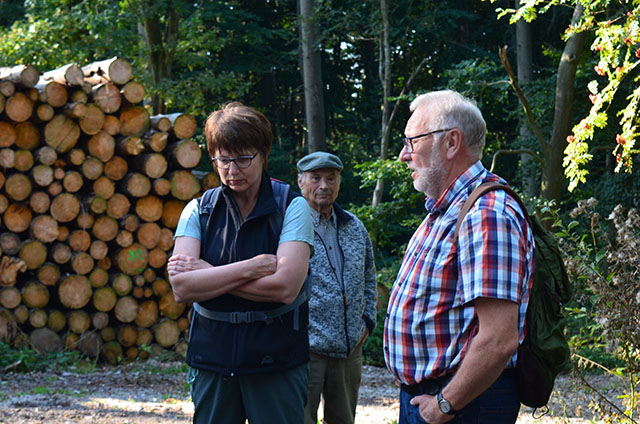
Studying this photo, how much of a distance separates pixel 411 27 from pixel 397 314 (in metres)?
14.5

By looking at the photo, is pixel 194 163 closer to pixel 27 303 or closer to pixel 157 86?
pixel 27 303

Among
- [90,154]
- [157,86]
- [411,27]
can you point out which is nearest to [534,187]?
[411,27]

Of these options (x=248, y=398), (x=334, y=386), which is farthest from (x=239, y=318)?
(x=334, y=386)

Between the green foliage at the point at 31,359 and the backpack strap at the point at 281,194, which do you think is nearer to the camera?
the backpack strap at the point at 281,194

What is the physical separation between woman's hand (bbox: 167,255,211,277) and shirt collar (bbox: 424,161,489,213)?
96 centimetres

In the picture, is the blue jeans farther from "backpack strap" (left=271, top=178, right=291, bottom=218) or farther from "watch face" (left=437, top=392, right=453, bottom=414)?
"backpack strap" (left=271, top=178, right=291, bottom=218)

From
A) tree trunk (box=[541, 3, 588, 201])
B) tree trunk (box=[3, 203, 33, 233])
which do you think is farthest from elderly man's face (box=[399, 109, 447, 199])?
tree trunk (box=[541, 3, 588, 201])

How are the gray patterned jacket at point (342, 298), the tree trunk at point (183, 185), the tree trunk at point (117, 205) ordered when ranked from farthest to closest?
1. the tree trunk at point (183, 185)
2. the tree trunk at point (117, 205)
3. the gray patterned jacket at point (342, 298)

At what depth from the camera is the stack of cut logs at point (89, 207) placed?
7.15 metres

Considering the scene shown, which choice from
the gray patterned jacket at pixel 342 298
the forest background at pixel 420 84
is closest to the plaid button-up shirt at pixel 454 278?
the gray patterned jacket at pixel 342 298

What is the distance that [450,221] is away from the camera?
7.16 ft

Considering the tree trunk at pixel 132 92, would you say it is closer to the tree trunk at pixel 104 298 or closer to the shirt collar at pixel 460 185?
the tree trunk at pixel 104 298

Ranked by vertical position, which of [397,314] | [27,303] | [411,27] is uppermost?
[411,27]

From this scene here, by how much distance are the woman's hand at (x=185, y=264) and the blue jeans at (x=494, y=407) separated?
1017 mm
